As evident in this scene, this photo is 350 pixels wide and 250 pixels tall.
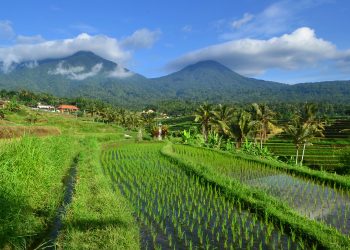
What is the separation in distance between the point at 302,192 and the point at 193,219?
6210 millimetres

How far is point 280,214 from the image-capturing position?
35.0ft

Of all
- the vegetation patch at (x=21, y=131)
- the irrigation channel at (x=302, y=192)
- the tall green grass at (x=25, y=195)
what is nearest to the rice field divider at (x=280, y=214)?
the irrigation channel at (x=302, y=192)

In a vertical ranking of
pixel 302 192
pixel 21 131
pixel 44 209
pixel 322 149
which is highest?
pixel 21 131

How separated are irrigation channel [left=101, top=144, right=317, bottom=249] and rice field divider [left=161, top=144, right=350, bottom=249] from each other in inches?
9.5

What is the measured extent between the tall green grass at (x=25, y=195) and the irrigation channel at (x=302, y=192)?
796cm

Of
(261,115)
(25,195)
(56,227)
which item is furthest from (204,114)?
(25,195)

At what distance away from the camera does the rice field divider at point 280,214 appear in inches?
336

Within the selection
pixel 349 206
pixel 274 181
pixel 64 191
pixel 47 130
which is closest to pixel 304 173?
pixel 274 181

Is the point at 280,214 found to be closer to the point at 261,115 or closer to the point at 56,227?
the point at 56,227

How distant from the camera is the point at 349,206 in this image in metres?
A: 12.6

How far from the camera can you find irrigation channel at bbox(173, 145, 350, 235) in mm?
11348

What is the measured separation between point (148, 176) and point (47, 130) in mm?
18702

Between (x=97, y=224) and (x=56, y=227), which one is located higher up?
(x=97, y=224)

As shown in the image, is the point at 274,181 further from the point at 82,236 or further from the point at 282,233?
the point at 82,236
